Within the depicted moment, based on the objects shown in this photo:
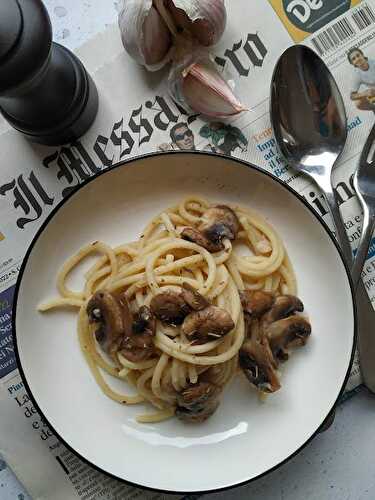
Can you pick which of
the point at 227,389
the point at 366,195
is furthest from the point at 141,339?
the point at 366,195

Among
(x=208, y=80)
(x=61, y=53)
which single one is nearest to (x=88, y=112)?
(x=61, y=53)

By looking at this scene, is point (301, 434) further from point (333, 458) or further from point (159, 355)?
point (159, 355)

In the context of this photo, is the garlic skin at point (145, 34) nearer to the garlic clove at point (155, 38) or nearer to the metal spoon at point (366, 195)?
the garlic clove at point (155, 38)

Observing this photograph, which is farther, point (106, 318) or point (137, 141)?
point (137, 141)

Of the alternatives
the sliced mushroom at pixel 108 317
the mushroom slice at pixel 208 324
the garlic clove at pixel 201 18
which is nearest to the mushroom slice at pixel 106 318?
the sliced mushroom at pixel 108 317

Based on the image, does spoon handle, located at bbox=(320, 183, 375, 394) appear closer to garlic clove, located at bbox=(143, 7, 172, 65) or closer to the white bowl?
the white bowl

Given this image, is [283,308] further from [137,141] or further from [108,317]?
[137,141]

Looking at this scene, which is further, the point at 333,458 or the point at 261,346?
the point at 333,458
